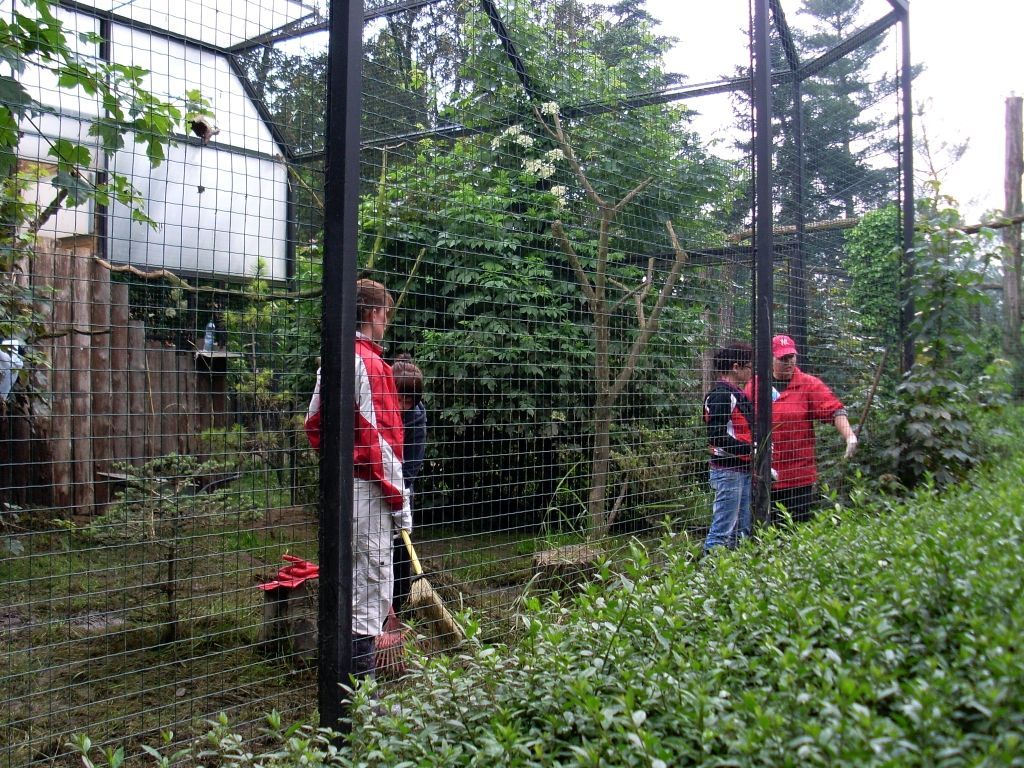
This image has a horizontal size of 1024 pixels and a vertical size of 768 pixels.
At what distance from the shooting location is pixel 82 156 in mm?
2873

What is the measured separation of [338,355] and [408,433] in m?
1.91

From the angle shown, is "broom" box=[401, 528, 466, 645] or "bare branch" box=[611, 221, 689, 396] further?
"bare branch" box=[611, 221, 689, 396]

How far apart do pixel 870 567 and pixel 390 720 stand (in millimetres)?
1623

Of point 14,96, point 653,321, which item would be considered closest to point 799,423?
point 653,321

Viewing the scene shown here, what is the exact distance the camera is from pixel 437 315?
5.50 meters

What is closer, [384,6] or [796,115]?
[384,6]

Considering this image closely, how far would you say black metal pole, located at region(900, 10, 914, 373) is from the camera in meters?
6.84

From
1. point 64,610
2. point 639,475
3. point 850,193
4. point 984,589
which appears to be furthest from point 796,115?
point 64,610

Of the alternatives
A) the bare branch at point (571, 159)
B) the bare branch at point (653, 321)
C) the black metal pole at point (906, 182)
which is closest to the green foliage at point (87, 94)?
the bare branch at point (571, 159)

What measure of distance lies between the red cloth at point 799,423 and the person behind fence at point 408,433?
229 centimetres

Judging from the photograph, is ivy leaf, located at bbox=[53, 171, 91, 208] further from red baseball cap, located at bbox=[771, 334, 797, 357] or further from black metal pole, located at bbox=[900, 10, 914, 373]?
black metal pole, located at bbox=[900, 10, 914, 373]

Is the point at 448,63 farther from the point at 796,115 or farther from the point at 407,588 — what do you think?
the point at 796,115

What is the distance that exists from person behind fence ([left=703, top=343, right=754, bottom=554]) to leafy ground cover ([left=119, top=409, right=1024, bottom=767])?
8.07ft

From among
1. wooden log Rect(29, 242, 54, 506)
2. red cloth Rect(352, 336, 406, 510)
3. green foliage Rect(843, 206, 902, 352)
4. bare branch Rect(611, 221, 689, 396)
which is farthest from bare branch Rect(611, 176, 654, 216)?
wooden log Rect(29, 242, 54, 506)
